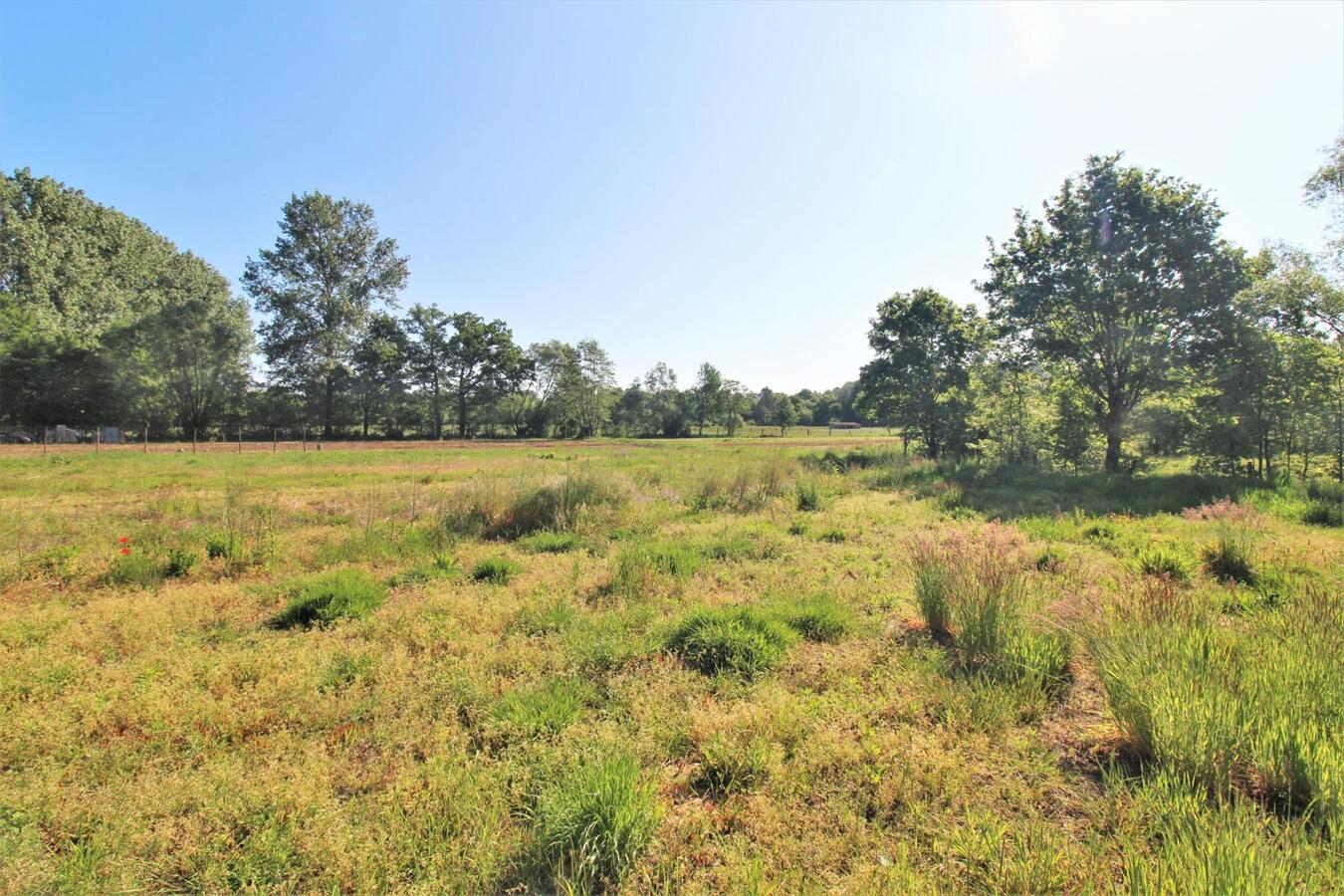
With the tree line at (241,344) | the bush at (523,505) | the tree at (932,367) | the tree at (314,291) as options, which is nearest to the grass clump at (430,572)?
the bush at (523,505)

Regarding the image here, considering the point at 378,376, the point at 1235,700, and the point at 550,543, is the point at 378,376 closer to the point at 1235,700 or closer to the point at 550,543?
the point at 550,543

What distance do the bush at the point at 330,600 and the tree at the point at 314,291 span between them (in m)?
55.6

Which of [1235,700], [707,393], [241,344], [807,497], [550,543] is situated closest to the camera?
[1235,700]

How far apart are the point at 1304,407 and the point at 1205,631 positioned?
19279 mm

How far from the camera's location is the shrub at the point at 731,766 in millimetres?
3100

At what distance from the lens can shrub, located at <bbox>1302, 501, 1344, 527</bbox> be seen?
10109 millimetres

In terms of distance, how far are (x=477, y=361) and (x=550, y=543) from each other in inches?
2462

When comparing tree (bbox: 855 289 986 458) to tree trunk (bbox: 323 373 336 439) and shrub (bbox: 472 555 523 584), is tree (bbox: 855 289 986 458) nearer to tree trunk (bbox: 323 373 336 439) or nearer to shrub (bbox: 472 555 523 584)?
shrub (bbox: 472 555 523 584)

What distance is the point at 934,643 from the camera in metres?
5.06

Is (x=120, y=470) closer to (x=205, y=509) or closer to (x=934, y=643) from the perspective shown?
(x=205, y=509)

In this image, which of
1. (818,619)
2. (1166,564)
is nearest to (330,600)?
(818,619)

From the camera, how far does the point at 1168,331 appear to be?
674 inches

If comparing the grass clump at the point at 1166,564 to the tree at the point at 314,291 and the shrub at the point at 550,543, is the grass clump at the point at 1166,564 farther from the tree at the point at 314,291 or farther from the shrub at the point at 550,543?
the tree at the point at 314,291

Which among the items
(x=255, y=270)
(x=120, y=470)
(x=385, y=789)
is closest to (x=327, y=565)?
(x=385, y=789)
